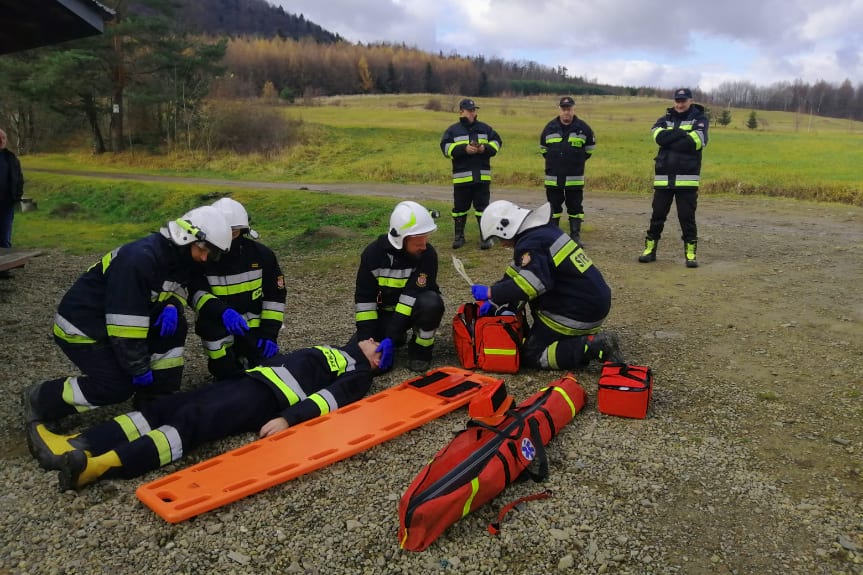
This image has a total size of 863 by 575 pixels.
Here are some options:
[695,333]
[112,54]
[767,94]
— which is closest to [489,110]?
[112,54]

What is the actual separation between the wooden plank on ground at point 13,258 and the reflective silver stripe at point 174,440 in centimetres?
486

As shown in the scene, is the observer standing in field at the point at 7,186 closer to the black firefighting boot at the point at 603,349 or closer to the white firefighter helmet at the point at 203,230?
the white firefighter helmet at the point at 203,230

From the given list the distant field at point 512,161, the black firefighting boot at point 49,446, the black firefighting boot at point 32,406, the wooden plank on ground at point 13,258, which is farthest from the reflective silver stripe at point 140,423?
the distant field at point 512,161

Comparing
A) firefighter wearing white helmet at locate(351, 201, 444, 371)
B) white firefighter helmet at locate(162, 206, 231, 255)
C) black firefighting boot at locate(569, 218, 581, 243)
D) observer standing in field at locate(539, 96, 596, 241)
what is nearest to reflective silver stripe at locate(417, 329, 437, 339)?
firefighter wearing white helmet at locate(351, 201, 444, 371)

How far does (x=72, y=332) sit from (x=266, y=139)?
32287 mm

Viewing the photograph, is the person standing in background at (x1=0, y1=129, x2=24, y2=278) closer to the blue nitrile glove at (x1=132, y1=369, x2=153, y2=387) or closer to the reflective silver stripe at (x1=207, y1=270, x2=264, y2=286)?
the reflective silver stripe at (x1=207, y1=270, x2=264, y2=286)

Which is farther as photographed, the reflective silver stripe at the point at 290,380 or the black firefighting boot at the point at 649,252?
the black firefighting boot at the point at 649,252

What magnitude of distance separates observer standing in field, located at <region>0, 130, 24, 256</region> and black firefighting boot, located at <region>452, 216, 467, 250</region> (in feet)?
20.5

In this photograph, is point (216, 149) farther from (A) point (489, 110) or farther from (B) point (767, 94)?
(B) point (767, 94)

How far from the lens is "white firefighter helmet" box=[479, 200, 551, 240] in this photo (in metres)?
5.07

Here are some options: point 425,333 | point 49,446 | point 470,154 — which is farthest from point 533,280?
point 470,154

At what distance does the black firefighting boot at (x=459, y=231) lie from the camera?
33.7 ft

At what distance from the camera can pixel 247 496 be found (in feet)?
11.5

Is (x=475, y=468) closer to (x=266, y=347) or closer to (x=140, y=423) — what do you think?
(x=140, y=423)
